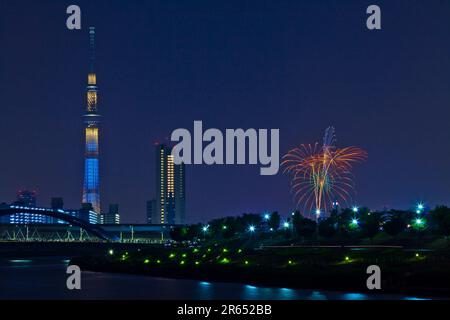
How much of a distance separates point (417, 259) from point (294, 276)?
1094cm

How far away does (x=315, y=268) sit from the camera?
8488 cm

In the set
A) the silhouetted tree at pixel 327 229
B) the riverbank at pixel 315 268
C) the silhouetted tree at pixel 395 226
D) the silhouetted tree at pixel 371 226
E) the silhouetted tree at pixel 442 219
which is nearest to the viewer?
the riverbank at pixel 315 268

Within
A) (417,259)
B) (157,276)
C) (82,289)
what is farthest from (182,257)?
(417,259)

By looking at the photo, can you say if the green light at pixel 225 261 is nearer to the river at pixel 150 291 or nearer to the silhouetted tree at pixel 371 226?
the river at pixel 150 291

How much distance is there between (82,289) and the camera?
88875mm

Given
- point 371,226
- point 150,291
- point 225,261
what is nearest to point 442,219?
point 371,226

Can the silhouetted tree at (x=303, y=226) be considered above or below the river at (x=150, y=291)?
above

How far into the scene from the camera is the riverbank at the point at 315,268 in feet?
239

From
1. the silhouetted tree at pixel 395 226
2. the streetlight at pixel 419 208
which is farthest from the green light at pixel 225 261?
the streetlight at pixel 419 208

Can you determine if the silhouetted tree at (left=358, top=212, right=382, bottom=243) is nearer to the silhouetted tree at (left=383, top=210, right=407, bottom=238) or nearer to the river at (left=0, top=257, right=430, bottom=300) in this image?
the silhouetted tree at (left=383, top=210, right=407, bottom=238)

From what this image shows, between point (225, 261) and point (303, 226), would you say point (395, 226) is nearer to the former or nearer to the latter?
point (225, 261)

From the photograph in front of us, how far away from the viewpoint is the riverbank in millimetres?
72875

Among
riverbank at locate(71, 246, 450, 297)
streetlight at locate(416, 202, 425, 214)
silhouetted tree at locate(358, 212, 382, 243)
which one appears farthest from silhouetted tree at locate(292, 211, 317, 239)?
streetlight at locate(416, 202, 425, 214)
